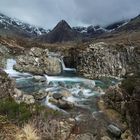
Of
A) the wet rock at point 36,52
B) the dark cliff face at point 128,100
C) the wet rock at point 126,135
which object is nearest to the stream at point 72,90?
the dark cliff face at point 128,100

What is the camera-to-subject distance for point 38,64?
50.5 meters

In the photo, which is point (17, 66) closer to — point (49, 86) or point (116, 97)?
point (49, 86)

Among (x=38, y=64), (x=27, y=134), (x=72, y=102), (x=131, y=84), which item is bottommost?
(x=72, y=102)

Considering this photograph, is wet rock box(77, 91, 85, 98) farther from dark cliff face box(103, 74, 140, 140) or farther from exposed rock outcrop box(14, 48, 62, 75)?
exposed rock outcrop box(14, 48, 62, 75)

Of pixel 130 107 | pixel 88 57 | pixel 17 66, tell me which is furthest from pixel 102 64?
pixel 130 107

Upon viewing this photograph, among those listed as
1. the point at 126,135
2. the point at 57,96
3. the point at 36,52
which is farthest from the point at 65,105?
the point at 36,52

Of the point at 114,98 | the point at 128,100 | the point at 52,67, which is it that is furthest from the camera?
the point at 52,67

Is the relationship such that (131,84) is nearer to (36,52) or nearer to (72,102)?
(72,102)

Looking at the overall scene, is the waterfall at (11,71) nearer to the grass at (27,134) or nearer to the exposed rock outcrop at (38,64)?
the exposed rock outcrop at (38,64)

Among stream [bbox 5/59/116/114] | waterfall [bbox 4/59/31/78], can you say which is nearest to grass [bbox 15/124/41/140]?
stream [bbox 5/59/116/114]

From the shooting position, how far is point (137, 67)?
51.1 metres

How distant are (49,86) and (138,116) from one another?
51.5 feet

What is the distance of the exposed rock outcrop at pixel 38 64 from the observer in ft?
159

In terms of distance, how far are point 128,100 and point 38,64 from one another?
2626 centimetres
